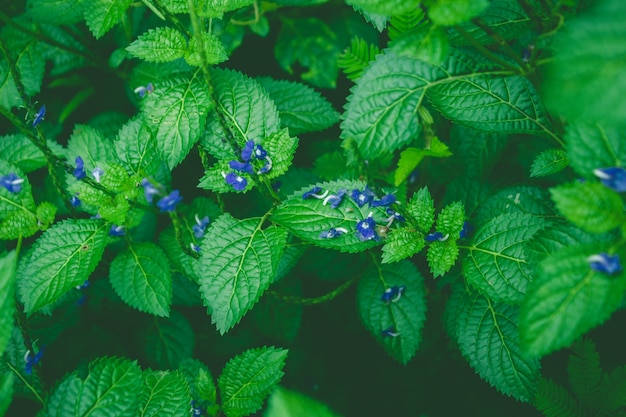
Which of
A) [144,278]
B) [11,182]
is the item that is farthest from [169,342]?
[11,182]

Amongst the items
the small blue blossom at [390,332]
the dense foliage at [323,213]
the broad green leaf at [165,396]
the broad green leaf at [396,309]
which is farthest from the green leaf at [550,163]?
the broad green leaf at [165,396]

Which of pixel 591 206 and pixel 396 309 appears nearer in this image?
pixel 591 206

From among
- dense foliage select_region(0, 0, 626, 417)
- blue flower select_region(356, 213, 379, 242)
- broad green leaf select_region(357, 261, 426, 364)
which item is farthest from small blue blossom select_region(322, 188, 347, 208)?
broad green leaf select_region(357, 261, 426, 364)

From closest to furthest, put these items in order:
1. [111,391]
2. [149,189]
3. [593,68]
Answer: [593,68]
[149,189]
[111,391]

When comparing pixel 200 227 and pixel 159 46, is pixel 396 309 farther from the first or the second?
pixel 159 46

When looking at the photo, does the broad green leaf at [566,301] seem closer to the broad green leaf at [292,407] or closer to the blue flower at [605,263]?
the blue flower at [605,263]

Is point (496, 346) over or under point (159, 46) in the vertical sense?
under
